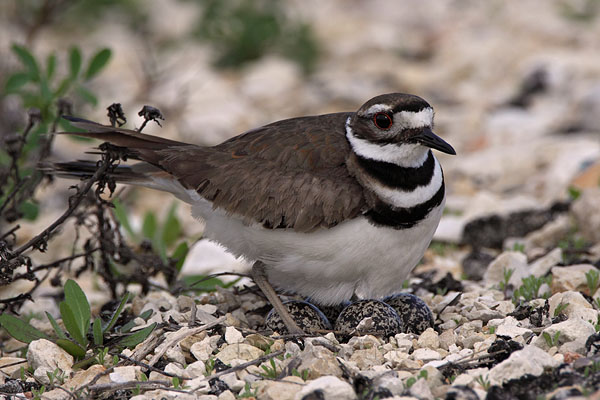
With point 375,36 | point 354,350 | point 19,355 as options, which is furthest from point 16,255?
point 375,36

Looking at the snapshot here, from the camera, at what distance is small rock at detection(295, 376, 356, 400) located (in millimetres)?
3375

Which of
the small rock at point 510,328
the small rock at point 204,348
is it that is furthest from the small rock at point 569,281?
the small rock at point 204,348

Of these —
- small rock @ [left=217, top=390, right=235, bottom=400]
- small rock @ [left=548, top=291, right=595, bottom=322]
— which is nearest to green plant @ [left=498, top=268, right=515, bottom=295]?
small rock @ [left=548, top=291, right=595, bottom=322]

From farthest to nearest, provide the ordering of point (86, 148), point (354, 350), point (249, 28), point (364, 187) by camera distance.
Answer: point (249, 28), point (86, 148), point (364, 187), point (354, 350)

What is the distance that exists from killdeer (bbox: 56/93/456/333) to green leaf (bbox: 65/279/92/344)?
82 centimetres

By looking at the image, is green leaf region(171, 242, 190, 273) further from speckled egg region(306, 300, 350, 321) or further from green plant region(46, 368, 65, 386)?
green plant region(46, 368, 65, 386)

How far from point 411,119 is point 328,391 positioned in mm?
1538

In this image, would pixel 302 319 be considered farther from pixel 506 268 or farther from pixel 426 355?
pixel 506 268

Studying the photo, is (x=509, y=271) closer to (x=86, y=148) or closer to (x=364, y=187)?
(x=364, y=187)

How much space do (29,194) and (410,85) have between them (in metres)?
6.27

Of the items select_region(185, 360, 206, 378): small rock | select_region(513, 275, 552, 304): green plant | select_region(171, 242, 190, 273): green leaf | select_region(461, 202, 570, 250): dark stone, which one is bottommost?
select_region(185, 360, 206, 378): small rock

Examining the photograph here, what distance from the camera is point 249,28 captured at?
11.1 m

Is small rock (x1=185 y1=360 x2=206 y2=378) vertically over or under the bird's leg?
under

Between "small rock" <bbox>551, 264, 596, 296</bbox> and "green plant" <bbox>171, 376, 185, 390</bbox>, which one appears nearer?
"green plant" <bbox>171, 376, 185, 390</bbox>
